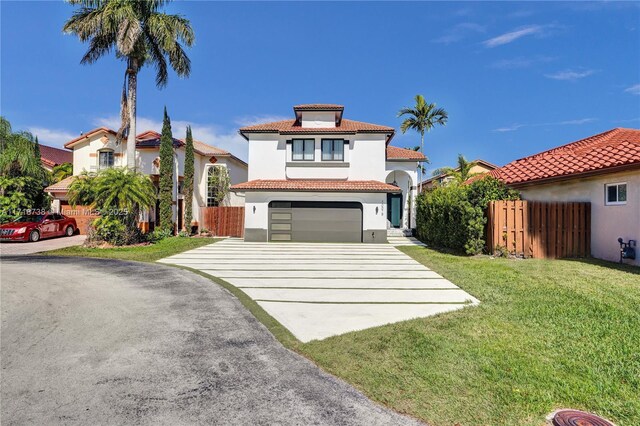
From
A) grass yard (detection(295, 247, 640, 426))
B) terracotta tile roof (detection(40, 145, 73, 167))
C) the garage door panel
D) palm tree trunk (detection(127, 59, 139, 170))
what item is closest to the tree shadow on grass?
grass yard (detection(295, 247, 640, 426))

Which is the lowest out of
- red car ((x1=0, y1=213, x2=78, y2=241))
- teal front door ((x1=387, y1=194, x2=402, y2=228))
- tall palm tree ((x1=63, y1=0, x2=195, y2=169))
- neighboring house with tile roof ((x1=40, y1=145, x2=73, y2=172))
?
red car ((x1=0, y1=213, x2=78, y2=241))

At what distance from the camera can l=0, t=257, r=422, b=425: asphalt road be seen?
271 cm

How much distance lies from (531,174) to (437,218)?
422 cm

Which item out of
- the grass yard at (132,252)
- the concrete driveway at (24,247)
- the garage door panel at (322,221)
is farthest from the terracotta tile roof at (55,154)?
the garage door panel at (322,221)

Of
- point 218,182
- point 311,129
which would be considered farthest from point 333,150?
point 218,182

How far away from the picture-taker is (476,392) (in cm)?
295

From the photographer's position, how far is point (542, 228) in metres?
10.9

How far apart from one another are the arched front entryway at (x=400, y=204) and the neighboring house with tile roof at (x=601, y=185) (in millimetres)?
10909

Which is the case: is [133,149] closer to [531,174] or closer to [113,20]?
[113,20]

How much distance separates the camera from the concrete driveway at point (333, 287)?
5238 millimetres

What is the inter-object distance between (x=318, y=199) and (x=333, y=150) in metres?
3.34

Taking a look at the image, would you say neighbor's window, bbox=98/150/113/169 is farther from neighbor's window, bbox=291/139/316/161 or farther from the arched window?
neighbor's window, bbox=291/139/316/161

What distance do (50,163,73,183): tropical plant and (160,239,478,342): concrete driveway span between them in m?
19.0

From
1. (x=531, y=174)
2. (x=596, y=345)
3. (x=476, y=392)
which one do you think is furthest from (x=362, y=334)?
(x=531, y=174)
